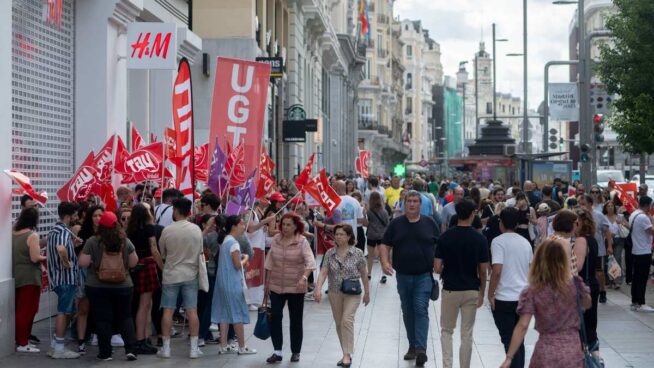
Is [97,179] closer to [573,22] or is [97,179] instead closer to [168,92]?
[168,92]

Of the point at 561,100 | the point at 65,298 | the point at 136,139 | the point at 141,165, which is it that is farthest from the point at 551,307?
the point at 561,100

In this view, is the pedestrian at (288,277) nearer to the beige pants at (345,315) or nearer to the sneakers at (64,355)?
the beige pants at (345,315)

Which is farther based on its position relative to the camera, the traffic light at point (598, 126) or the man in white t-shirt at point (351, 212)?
the traffic light at point (598, 126)

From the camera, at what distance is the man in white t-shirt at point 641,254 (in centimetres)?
1747

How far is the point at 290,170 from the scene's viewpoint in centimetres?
4516

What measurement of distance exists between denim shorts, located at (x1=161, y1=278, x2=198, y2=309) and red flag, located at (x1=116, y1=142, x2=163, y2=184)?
294 cm

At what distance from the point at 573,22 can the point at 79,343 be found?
11146cm

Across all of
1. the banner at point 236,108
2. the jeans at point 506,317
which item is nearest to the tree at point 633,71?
the banner at point 236,108

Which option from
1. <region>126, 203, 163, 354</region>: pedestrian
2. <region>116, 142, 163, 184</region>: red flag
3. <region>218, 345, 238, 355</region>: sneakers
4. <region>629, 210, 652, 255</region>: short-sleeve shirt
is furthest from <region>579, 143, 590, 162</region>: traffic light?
<region>126, 203, 163, 354</region>: pedestrian

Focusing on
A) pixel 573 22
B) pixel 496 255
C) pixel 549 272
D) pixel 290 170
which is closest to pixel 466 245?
pixel 496 255

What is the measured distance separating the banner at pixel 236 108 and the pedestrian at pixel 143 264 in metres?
2.60

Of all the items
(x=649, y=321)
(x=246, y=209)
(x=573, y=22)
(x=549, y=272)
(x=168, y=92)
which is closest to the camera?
(x=549, y=272)

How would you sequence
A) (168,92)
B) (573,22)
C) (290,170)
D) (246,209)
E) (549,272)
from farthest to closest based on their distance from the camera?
(573,22)
(290,170)
(168,92)
(246,209)
(549,272)

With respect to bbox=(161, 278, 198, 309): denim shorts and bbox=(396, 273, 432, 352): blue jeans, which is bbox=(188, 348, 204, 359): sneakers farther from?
bbox=(396, 273, 432, 352): blue jeans
